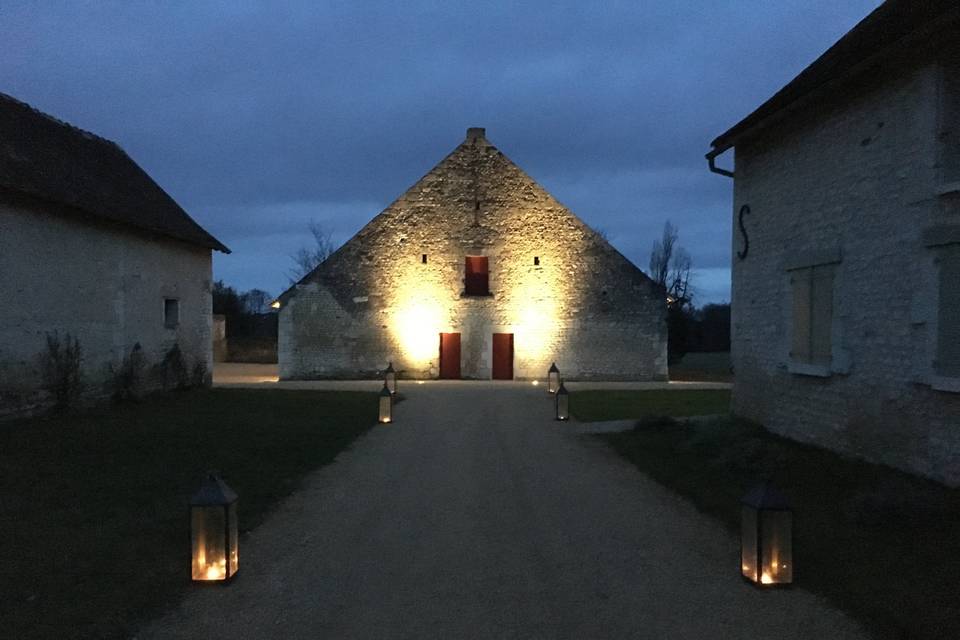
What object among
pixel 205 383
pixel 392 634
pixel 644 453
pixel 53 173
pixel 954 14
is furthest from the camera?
pixel 205 383

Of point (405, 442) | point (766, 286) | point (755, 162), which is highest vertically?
point (755, 162)

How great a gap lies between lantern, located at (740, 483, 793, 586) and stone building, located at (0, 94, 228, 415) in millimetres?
13000

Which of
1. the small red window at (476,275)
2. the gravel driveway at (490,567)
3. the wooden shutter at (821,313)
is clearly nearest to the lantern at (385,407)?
the gravel driveway at (490,567)

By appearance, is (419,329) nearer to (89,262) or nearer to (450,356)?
(450,356)

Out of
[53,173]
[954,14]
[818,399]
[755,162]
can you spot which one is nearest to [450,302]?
[53,173]

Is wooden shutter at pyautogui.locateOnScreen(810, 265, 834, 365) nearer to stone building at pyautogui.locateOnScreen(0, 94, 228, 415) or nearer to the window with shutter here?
the window with shutter

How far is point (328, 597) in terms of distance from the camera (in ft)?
16.0

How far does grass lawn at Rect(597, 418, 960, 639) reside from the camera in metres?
4.68

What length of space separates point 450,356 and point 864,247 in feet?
63.2

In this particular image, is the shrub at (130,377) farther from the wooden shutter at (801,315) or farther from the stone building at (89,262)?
the wooden shutter at (801,315)

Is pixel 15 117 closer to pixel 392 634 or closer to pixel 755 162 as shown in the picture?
pixel 755 162

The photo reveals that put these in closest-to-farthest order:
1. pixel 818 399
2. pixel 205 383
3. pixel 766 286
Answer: pixel 818 399 < pixel 766 286 < pixel 205 383

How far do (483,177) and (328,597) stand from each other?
23661 mm

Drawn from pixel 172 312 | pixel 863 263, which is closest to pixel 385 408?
pixel 172 312
